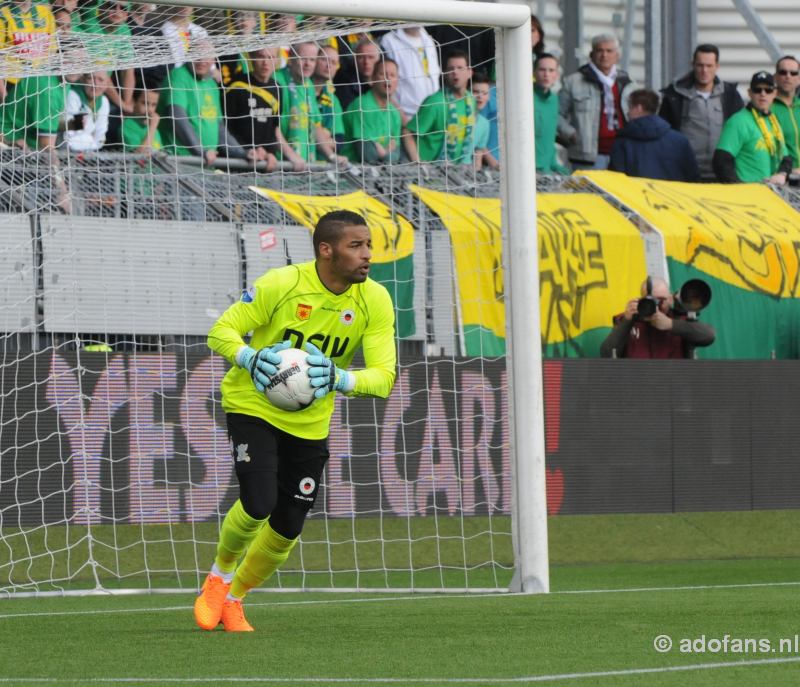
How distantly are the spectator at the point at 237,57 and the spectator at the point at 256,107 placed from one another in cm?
8

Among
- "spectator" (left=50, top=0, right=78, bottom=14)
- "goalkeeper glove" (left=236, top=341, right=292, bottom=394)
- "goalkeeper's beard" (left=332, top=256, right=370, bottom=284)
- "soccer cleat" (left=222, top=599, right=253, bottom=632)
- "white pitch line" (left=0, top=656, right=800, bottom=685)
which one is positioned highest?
"spectator" (left=50, top=0, right=78, bottom=14)

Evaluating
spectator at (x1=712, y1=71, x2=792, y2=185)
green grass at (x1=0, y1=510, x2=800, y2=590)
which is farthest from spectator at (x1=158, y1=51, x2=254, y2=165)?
spectator at (x1=712, y1=71, x2=792, y2=185)

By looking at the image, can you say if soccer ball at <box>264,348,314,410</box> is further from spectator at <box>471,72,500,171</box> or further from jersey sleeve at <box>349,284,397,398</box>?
spectator at <box>471,72,500,171</box>

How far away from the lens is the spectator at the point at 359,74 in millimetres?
13203

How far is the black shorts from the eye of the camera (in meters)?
7.59

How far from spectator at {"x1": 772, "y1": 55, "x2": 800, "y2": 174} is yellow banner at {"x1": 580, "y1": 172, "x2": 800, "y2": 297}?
1783 millimetres

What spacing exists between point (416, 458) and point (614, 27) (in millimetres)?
9173

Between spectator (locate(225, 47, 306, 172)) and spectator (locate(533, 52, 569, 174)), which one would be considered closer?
spectator (locate(225, 47, 306, 172))

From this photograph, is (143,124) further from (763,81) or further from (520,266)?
(763,81)

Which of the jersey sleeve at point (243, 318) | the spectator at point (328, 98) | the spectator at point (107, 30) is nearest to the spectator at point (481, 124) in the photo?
the spectator at point (328, 98)

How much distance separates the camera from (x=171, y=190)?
12008 millimetres

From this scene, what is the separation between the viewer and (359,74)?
13648mm

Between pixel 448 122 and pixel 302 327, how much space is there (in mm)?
6087

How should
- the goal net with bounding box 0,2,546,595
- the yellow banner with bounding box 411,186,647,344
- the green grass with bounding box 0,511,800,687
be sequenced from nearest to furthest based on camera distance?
the green grass with bounding box 0,511,800,687
the goal net with bounding box 0,2,546,595
the yellow banner with bounding box 411,186,647,344
